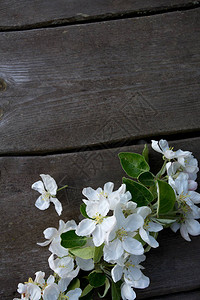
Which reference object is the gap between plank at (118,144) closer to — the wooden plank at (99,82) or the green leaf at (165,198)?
the wooden plank at (99,82)

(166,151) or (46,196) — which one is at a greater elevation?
(166,151)

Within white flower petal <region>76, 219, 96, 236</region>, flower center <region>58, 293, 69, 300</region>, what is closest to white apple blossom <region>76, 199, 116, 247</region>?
white flower petal <region>76, 219, 96, 236</region>

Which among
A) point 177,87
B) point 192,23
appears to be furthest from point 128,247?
point 192,23

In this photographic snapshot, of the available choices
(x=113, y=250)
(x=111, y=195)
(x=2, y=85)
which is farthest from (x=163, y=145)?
(x=2, y=85)

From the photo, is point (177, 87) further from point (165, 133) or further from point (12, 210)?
point (12, 210)

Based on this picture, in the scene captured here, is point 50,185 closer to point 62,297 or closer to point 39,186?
point 39,186

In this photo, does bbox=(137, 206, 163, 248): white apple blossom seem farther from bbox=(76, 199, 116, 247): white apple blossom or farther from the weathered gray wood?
the weathered gray wood

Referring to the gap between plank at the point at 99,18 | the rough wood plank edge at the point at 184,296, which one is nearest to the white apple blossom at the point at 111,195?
the rough wood plank edge at the point at 184,296

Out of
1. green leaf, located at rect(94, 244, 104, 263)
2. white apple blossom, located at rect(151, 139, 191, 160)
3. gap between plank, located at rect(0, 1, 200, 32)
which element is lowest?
green leaf, located at rect(94, 244, 104, 263)
